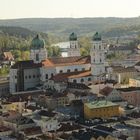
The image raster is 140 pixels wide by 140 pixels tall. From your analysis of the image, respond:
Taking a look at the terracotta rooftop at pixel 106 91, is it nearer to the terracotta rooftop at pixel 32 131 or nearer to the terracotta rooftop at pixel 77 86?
the terracotta rooftop at pixel 77 86

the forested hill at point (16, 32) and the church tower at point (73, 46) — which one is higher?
the church tower at point (73, 46)

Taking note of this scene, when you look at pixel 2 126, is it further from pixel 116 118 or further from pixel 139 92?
pixel 139 92

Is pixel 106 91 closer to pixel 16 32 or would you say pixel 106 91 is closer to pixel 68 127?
pixel 68 127

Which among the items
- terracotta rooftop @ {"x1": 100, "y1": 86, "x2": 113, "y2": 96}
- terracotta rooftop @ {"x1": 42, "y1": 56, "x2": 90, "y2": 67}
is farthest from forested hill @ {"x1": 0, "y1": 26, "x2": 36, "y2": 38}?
terracotta rooftop @ {"x1": 100, "y1": 86, "x2": 113, "y2": 96}

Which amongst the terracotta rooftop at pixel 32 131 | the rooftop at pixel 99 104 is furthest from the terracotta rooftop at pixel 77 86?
the terracotta rooftop at pixel 32 131

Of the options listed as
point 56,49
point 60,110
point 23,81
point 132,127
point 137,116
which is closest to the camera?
point 132,127

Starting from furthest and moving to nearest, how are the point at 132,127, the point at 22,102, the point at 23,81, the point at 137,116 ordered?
the point at 23,81
the point at 22,102
the point at 137,116
the point at 132,127

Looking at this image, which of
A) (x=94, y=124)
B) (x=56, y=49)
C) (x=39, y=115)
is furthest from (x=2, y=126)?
(x=56, y=49)
